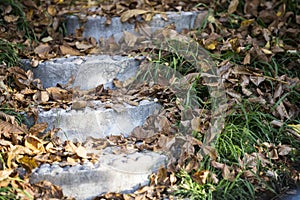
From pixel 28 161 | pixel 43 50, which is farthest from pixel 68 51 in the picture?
pixel 28 161

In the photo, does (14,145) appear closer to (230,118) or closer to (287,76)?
(230,118)

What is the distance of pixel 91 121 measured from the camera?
335 centimetres

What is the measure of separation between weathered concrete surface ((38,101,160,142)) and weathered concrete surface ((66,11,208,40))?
0.92 metres

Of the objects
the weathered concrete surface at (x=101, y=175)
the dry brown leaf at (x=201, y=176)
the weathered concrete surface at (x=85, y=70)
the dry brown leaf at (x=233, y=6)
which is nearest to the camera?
the weathered concrete surface at (x=101, y=175)

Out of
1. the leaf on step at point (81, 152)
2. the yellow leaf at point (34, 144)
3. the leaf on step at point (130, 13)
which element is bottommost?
the leaf on step at point (81, 152)

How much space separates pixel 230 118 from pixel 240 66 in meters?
0.47

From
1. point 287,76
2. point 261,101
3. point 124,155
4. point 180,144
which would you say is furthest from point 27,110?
point 287,76

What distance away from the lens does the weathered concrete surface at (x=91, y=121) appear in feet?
10.9

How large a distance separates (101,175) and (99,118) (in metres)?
0.48

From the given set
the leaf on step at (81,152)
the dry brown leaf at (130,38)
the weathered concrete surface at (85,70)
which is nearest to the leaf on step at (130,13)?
the dry brown leaf at (130,38)

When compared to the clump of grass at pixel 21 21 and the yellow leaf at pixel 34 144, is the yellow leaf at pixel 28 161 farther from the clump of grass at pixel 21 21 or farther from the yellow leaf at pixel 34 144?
the clump of grass at pixel 21 21

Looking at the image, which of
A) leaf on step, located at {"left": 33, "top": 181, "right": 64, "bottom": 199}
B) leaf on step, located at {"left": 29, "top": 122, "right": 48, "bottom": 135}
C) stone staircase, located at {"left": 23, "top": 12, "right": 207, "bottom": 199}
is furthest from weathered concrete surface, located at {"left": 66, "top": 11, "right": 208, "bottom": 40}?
leaf on step, located at {"left": 33, "top": 181, "right": 64, "bottom": 199}

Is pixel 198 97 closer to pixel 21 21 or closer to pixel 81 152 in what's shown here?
pixel 81 152

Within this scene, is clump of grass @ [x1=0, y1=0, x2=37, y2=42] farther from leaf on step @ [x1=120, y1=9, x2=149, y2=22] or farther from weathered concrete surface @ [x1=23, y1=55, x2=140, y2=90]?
leaf on step @ [x1=120, y1=9, x2=149, y2=22]
